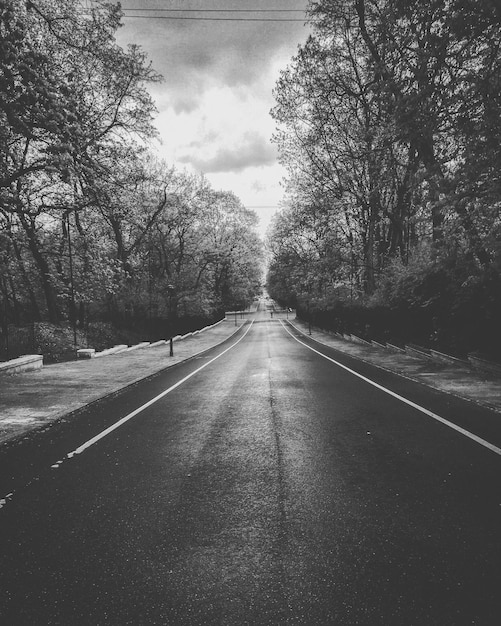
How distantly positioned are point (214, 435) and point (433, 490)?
3.67 meters

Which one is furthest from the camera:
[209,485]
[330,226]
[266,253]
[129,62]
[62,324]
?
[266,253]

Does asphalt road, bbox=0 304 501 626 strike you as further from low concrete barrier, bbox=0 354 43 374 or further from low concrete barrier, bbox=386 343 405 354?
low concrete barrier, bbox=386 343 405 354

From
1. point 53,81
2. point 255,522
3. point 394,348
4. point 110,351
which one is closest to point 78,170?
point 53,81

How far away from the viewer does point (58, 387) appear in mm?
11531

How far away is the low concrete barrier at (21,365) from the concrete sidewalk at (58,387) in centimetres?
26

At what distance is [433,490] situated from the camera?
A: 4.39 metres

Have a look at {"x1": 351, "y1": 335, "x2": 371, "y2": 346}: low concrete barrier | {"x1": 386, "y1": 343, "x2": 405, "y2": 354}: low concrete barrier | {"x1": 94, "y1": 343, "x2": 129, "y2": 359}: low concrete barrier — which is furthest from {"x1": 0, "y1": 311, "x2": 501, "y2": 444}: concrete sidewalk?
{"x1": 351, "y1": 335, "x2": 371, "y2": 346}: low concrete barrier

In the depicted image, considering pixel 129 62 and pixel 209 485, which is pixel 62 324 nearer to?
pixel 129 62

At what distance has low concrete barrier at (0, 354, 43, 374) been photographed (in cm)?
1342

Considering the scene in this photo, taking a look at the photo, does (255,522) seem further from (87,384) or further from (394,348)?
(394,348)

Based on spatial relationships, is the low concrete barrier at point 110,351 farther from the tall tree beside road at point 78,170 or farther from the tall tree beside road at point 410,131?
the tall tree beside road at point 410,131

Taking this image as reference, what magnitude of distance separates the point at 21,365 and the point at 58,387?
12.6 feet

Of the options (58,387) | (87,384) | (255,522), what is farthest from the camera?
(87,384)

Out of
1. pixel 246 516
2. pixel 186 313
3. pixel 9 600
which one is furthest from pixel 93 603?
pixel 186 313
